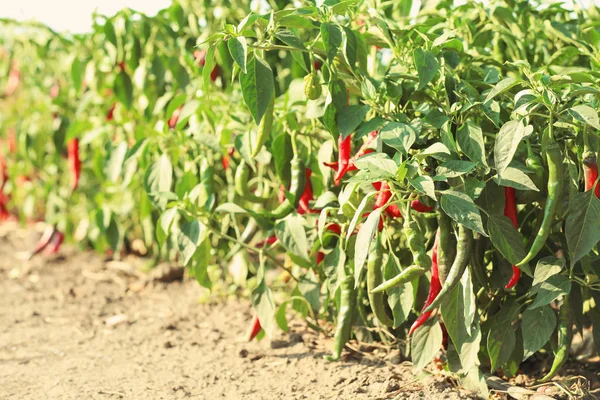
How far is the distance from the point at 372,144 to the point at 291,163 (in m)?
0.45

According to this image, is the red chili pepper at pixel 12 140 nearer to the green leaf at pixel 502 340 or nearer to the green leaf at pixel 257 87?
the green leaf at pixel 257 87

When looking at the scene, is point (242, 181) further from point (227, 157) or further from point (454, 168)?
point (454, 168)

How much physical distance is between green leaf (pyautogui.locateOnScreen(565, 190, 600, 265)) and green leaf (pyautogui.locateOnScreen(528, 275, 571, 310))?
14cm

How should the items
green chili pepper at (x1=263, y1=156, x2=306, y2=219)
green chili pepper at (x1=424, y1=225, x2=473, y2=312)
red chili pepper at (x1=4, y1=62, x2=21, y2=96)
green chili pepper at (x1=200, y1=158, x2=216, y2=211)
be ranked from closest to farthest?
1. green chili pepper at (x1=424, y1=225, x2=473, y2=312)
2. green chili pepper at (x1=263, y1=156, x2=306, y2=219)
3. green chili pepper at (x1=200, y1=158, x2=216, y2=211)
4. red chili pepper at (x1=4, y1=62, x2=21, y2=96)

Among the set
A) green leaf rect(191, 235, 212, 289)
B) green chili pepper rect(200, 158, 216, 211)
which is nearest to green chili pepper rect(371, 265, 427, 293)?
green leaf rect(191, 235, 212, 289)

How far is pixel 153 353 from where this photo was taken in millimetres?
2896

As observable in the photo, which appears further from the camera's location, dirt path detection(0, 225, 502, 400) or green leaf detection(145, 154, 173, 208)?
green leaf detection(145, 154, 173, 208)

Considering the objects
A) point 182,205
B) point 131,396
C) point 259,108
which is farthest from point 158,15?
point 131,396

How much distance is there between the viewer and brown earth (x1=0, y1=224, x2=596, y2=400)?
2418mm

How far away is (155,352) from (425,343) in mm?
1145

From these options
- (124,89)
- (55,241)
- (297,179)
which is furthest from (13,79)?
(297,179)

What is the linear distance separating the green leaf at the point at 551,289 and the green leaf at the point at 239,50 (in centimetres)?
99

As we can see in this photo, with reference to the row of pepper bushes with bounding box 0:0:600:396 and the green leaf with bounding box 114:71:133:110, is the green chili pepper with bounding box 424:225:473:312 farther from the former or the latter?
the green leaf with bounding box 114:71:133:110

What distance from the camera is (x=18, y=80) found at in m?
4.92
